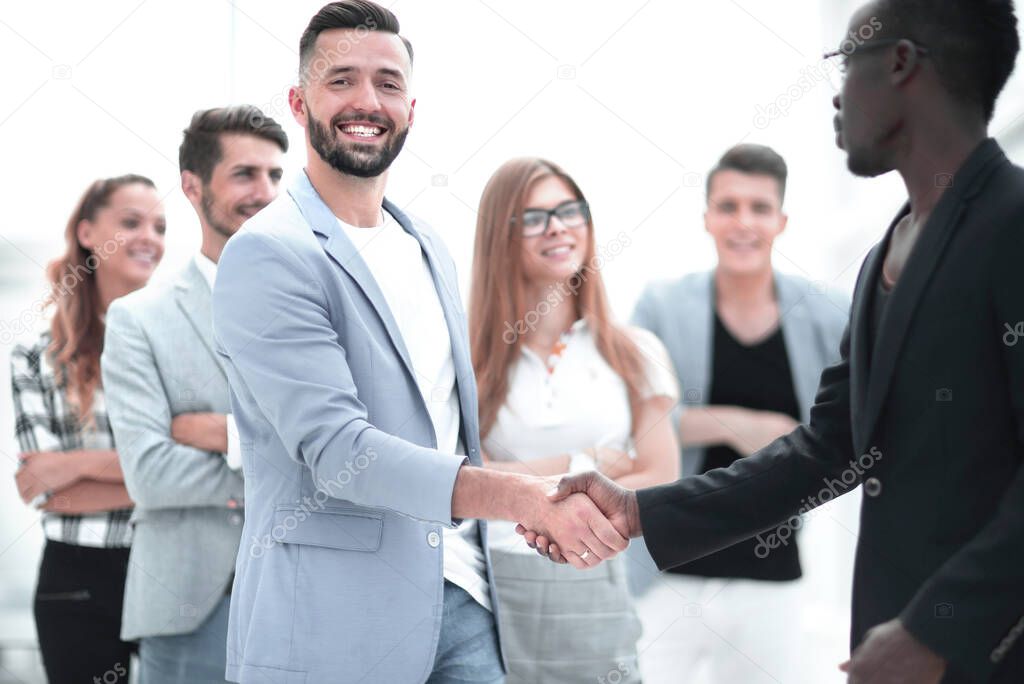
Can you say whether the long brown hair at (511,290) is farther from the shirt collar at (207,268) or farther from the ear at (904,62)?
the ear at (904,62)

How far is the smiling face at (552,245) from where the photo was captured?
2559mm

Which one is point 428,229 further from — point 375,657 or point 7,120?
point 7,120

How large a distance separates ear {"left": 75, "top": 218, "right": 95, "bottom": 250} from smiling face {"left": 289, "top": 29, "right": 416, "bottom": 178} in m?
1.23

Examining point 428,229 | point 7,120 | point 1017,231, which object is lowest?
point 1017,231

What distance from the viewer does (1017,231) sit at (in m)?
1.21

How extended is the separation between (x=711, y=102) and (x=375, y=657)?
2683mm

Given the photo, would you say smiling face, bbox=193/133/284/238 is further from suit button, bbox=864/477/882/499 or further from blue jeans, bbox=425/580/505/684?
suit button, bbox=864/477/882/499

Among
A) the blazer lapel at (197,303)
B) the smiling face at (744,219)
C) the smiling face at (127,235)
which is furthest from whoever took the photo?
the smiling face at (127,235)

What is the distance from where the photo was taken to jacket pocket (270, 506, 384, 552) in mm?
1619

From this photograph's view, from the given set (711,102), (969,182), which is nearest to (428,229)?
(969,182)

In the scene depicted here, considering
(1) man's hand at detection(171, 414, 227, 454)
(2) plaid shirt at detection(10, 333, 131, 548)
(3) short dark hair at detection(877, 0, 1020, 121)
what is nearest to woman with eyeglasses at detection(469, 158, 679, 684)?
(1) man's hand at detection(171, 414, 227, 454)

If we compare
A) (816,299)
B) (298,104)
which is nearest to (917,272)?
(298,104)

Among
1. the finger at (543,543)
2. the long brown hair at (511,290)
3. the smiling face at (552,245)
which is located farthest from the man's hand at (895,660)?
the smiling face at (552,245)

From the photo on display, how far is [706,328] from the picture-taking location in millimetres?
2666
